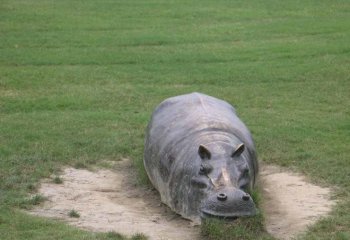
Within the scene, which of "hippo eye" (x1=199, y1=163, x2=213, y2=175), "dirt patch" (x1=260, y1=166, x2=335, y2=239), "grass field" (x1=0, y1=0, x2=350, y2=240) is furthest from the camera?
"grass field" (x1=0, y1=0, x2=350, y2=240)

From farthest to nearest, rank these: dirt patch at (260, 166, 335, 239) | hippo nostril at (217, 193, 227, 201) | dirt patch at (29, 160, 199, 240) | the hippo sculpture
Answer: dirt patch at (260, 166, 335, 239)
dirt patch at (29, 160, 199, 240)
the hippo sculpture
hippo nostril at (217, 193, 227, 201)

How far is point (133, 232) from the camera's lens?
9.48 metres

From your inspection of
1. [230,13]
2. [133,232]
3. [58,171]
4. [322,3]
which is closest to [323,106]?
Result: [58,171]

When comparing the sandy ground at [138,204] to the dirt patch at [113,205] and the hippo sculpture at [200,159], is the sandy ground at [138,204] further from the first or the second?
the hippo sculpture at [200,159]

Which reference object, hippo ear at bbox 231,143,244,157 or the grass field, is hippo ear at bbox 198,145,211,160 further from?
the grass field

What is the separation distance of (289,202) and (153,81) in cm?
818

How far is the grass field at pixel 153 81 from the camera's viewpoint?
12.3 meters

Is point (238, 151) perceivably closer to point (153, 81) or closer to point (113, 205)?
point (113, 205)

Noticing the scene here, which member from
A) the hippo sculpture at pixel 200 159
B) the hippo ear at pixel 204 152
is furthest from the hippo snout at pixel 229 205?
the hippo ear at pixel 204 152

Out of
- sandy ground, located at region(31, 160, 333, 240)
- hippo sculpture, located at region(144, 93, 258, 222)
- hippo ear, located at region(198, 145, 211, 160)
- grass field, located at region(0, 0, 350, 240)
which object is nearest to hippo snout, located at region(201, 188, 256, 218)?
hippo sculpture, located at region(144, 93, 258, 222)

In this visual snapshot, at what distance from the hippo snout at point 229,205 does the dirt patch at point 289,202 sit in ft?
2.34

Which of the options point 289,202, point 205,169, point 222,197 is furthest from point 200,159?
point 289,202

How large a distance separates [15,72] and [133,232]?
34.2 ft

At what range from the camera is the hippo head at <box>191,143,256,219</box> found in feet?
29.5
